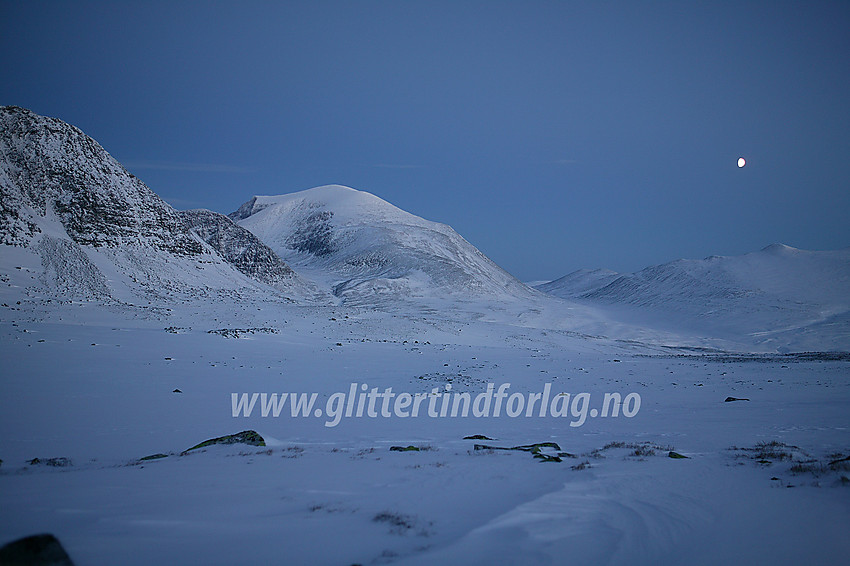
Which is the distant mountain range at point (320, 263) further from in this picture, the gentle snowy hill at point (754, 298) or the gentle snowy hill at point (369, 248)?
the gentle snowy hill at point (369, 248)

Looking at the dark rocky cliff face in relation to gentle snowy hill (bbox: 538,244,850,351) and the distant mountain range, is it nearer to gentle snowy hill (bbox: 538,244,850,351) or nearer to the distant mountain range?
the distant mountain range

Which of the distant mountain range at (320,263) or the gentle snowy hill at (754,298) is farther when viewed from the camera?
the gentle snowy hill at (754,298)

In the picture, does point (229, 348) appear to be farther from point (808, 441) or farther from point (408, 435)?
point (808, 441)

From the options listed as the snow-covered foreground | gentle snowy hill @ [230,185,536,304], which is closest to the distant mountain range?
gentle snowy hill @ [230,185,536,304]

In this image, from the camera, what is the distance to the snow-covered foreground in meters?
5.13

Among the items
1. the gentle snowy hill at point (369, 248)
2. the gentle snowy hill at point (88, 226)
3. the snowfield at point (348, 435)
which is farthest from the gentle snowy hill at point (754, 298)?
the gentle snowy hill at point (88, 226)

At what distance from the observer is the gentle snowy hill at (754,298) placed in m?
73.2

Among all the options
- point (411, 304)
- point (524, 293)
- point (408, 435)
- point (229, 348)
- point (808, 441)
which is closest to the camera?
point (808, 441)

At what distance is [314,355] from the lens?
28.9m

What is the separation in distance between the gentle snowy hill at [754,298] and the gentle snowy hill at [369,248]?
1466 inches

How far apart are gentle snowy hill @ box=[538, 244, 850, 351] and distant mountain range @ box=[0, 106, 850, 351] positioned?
441mm

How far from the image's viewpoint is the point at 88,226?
53.2 meters

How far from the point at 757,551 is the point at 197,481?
28.0 feet

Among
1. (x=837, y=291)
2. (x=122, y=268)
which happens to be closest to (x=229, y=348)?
(x=122, y=268)
